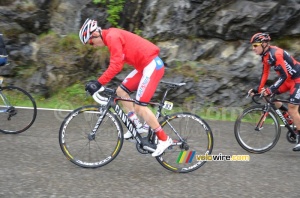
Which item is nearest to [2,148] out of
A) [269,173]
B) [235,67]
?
[269,173]

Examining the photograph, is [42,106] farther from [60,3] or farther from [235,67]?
[235,67]

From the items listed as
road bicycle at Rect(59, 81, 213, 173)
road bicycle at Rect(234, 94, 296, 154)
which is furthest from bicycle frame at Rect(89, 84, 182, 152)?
road bicycle at Rect(234, 94, 296, 154)

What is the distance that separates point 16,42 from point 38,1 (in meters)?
1.71

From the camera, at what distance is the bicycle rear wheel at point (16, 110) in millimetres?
6781

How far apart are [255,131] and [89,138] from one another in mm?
3227

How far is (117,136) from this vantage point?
5.11 metres

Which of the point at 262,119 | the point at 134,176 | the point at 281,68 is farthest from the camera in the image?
the point at 262,119

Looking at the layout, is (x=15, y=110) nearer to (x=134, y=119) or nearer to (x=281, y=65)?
(x=134, y=119)

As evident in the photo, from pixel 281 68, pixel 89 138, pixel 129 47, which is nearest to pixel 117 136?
pixel 89 138

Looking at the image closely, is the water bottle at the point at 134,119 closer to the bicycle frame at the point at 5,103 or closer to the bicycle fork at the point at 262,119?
the bicycle fork at the point at 262,119

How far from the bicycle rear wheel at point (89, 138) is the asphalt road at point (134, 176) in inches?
7.1

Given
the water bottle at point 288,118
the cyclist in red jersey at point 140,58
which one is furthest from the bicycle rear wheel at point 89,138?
the water bottle at point 288,118

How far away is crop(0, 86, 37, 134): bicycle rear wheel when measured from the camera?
6.78 metres

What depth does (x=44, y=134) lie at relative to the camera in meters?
6.80
